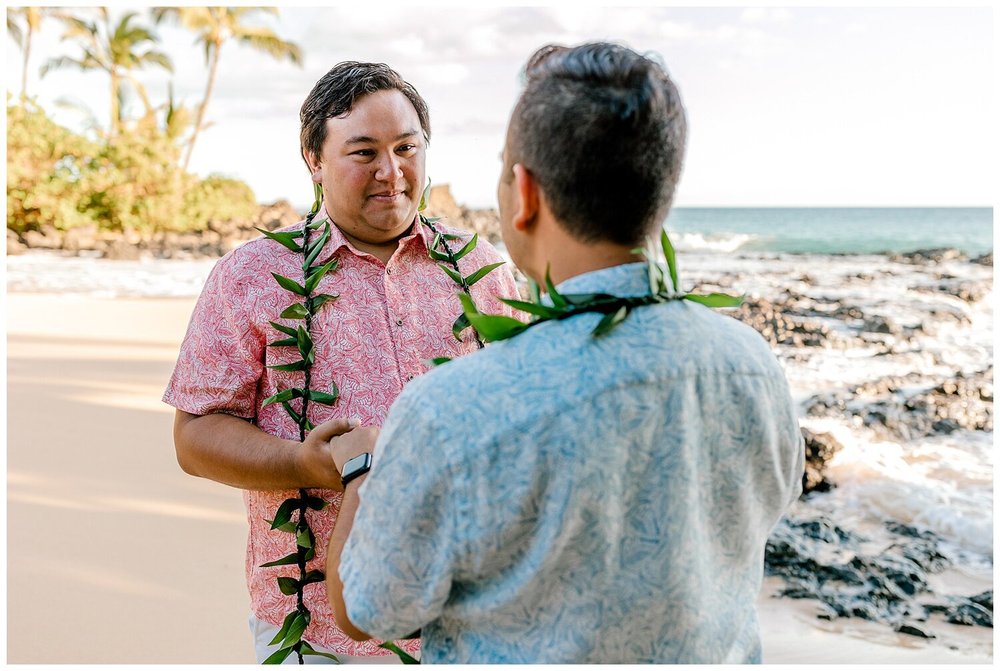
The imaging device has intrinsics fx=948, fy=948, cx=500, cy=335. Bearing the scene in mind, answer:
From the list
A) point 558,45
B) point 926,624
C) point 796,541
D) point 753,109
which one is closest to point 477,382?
point 558,45

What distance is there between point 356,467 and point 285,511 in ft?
1.85

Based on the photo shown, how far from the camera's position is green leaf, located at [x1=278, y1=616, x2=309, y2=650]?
2127mm

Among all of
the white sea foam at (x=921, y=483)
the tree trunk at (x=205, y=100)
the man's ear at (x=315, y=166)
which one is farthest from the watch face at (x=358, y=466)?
the tree trunk at (x=205, y=100)

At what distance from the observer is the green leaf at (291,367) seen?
6.89 ft

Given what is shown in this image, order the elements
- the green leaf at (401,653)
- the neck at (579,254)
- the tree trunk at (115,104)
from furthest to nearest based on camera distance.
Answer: the tree trunk at (115,104), the green leaf at (401,653), the neck at (579,254)

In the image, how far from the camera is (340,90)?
2234 millimetres

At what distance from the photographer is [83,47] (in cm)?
3434

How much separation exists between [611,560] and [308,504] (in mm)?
1091

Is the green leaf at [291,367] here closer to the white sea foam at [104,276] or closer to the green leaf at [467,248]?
the green leaf at [467,248]

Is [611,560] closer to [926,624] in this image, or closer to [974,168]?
[926,624]

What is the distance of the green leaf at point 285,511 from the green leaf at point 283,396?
0.75 ft

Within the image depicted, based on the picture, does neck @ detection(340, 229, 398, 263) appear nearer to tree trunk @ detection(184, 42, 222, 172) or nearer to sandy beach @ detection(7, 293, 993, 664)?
sandy beach @ detection(7, 293, 993, 664)

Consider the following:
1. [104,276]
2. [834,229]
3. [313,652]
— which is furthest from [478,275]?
[834,229]

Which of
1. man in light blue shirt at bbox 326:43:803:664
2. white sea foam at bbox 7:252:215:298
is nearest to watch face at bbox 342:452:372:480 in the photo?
man in light blue shirt at bbox 326:43:803:664
